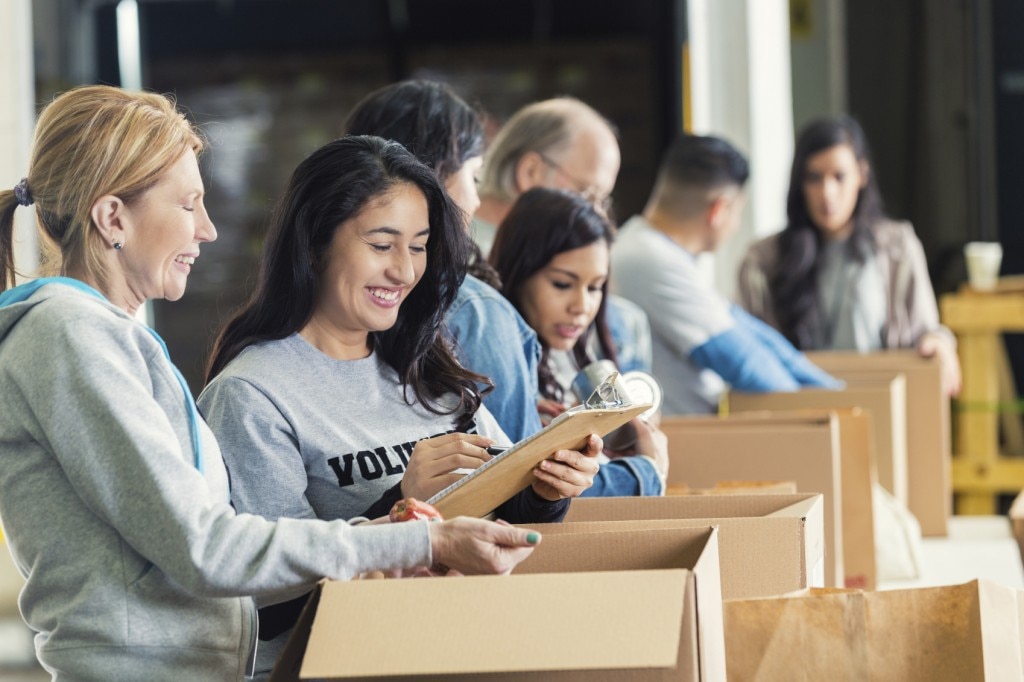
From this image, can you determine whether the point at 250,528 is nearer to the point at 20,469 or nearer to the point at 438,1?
the point at 20,469

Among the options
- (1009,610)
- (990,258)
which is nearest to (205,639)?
(1009,610)

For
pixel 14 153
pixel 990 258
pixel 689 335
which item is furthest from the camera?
pixel 990 258

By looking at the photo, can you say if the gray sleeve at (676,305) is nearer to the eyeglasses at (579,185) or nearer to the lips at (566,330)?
the eyeglasses at (579,185)

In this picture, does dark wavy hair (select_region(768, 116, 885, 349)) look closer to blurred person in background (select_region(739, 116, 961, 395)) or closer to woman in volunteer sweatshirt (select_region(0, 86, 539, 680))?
blurred person in background (select_region(739, 116, 961, 395))

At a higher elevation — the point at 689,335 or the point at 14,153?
the point at 14,153

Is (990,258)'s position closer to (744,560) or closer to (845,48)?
(845,48)

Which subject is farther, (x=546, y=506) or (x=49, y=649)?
(x=546, y=506)

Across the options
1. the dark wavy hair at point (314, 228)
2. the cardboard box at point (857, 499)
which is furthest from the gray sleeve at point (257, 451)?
the cardboard box at point (857, 499)

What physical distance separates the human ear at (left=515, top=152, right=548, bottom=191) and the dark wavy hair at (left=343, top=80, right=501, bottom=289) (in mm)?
619

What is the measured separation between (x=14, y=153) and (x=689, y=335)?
2240 millimetres

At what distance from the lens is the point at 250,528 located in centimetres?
143

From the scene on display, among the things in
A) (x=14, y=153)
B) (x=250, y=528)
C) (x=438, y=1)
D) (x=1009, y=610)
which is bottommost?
(x=1009, y=610)

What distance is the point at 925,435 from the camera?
13.3 ft

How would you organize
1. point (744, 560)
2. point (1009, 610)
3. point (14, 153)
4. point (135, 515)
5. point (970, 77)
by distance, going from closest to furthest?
point (135, 515), point (1009, 610), point (744, 560), point (14, 153), point (970, 77)
